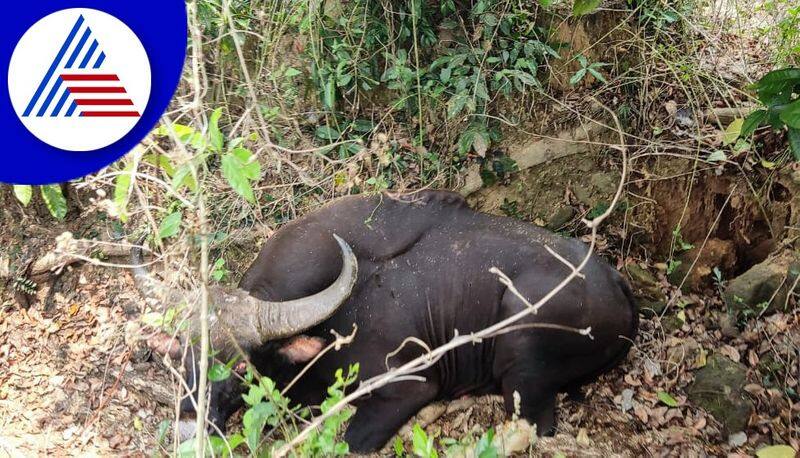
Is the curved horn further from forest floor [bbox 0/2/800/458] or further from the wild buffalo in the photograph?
forest floor [bbox 0/2/800/458]

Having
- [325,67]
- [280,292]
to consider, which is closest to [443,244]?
[280,292]

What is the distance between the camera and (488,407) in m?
4.38

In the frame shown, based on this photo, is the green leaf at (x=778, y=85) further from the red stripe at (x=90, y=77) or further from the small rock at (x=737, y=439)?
the red stripe at (x=90, y=77)

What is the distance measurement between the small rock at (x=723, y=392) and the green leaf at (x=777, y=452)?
255 millimetres

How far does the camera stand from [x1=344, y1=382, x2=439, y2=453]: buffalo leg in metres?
3.95

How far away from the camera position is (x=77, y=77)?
2.69 m

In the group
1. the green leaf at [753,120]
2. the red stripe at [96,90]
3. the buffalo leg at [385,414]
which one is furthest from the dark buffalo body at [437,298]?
the red stripe at [96,90]

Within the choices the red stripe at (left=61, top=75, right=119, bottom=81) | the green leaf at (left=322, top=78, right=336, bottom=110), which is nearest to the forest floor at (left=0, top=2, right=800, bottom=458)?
the green leaf at (left=322, top=78, right=336, bottom=110)

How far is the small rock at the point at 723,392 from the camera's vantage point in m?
3.91

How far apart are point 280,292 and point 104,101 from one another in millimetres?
1535

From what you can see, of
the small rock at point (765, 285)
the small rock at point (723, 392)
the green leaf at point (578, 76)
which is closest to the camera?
the small rock at point (723, 392)

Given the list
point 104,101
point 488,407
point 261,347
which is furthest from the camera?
point 488,407

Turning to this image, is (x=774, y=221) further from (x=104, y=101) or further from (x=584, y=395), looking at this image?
(x=104, y=101)

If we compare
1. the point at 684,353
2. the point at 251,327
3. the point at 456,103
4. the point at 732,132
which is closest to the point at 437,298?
the point at 251,327
